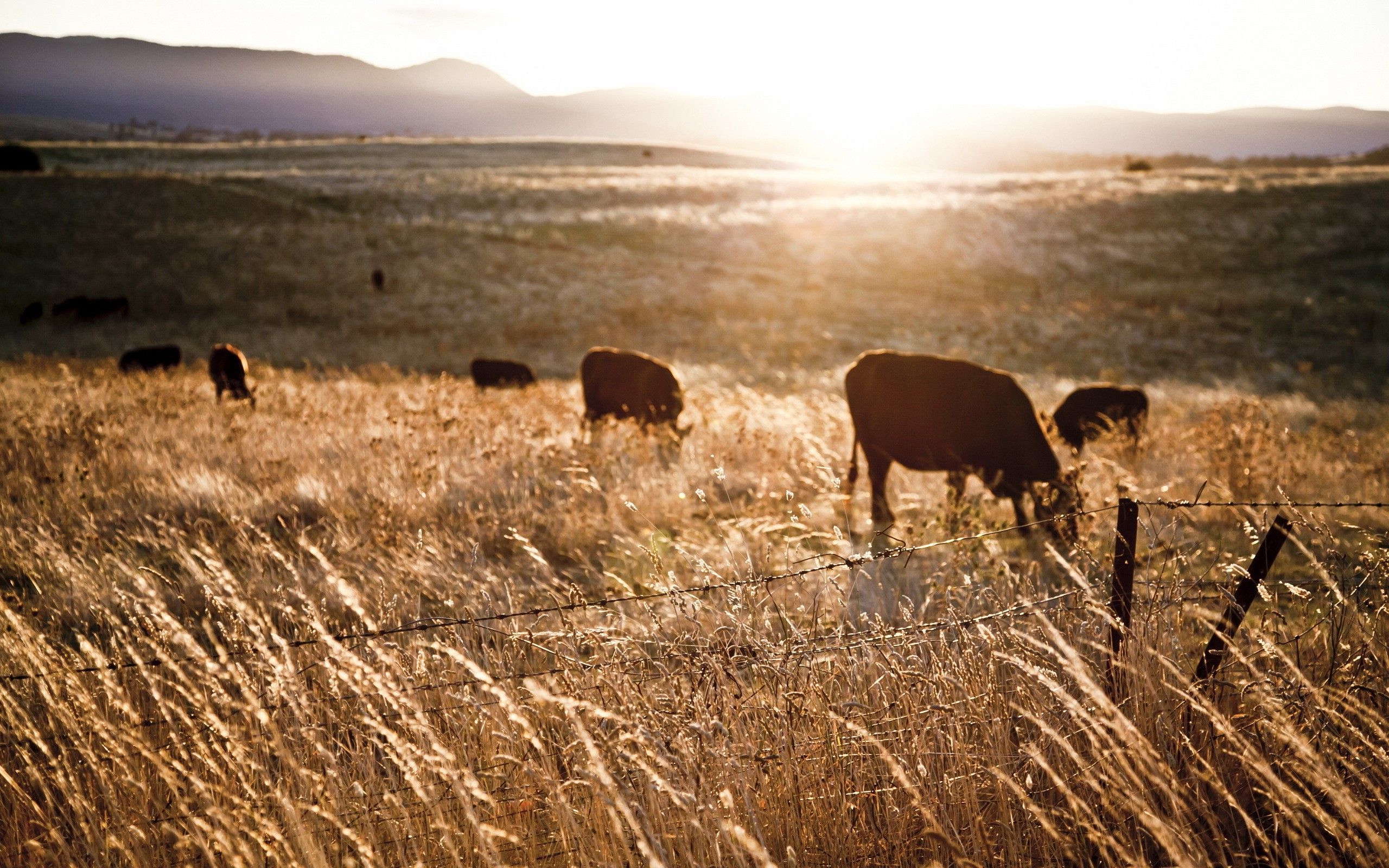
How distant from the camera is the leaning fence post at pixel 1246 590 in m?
3.12

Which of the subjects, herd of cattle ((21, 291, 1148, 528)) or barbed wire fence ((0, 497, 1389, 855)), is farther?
herd of cattle ((21, 291, 1148, 528))

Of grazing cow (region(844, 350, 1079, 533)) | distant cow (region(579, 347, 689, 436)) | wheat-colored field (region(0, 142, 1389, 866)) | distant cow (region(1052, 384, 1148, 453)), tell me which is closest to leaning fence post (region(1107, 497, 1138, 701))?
wheat-colored field (region(0, 142, 1389, 866))

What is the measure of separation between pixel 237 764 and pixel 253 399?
31.0 feet

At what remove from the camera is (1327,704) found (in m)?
3.17

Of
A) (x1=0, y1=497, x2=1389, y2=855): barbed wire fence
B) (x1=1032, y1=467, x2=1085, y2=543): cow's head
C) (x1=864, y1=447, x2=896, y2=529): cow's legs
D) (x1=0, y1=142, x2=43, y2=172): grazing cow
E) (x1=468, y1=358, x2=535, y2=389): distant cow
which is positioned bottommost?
(x1=468, y1=358, x2=535, y2=389): distant cow

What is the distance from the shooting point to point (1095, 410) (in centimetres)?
1181

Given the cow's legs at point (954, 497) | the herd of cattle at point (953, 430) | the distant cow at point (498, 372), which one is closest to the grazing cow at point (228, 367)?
the distant cow at point (498, 372)

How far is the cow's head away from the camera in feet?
18.8

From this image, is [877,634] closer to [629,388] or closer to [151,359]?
[629,388]

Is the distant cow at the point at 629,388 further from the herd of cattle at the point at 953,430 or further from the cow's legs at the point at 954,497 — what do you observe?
the cow's legs at the point at 954,497

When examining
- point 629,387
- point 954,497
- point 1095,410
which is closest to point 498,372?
point 629,387

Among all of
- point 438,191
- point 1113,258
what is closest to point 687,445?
point 1113,258

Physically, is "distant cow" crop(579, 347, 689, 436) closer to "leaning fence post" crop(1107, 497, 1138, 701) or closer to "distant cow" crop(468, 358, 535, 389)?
"distant cow" crop(468, 358, 535, 389)

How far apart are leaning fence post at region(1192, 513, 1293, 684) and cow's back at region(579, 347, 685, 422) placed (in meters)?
7.96
